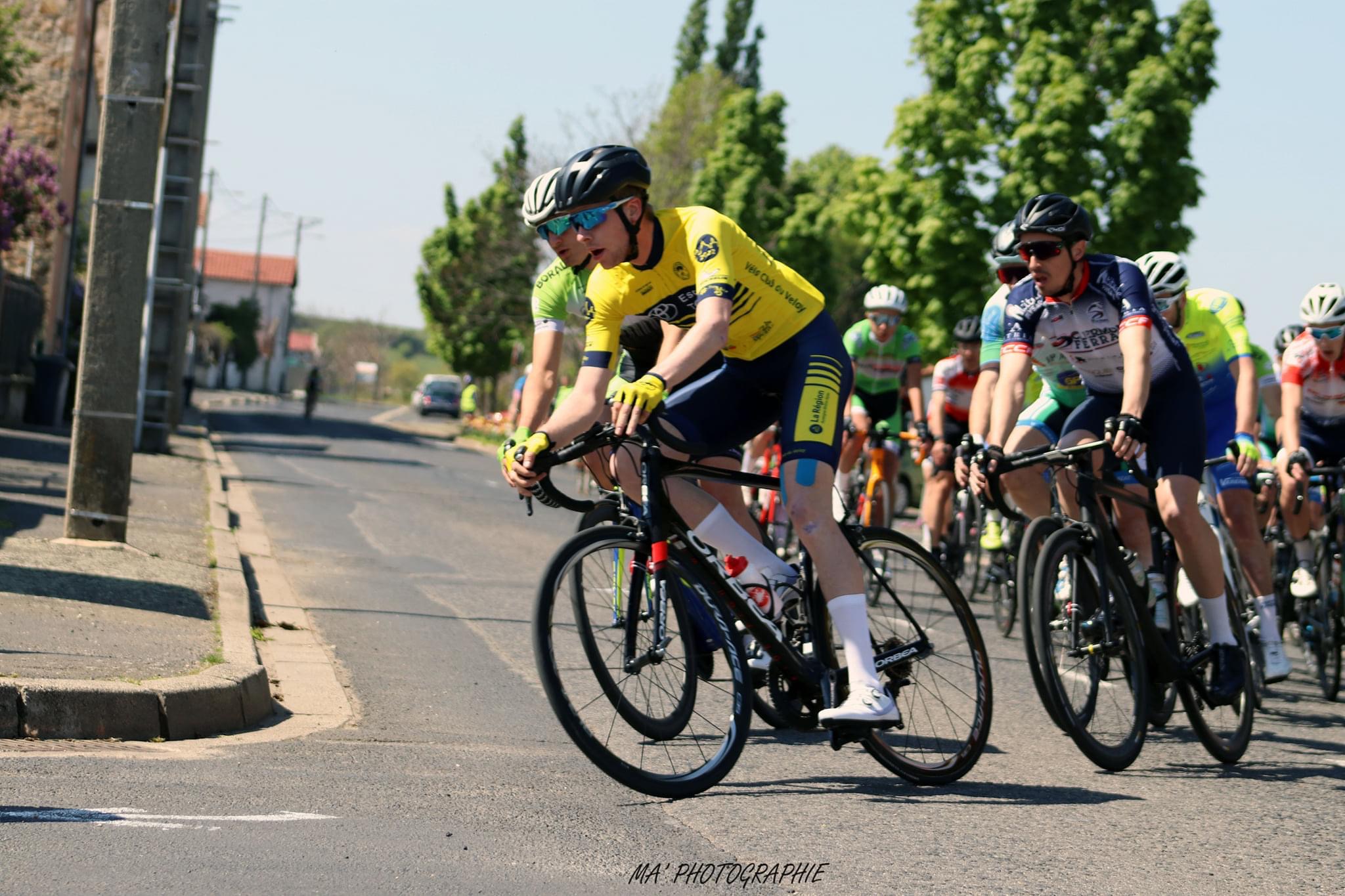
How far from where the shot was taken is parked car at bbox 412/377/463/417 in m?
76.9

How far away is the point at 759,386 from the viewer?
5.34m

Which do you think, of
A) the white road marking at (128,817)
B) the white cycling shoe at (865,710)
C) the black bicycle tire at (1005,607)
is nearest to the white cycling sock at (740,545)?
the white cycling shoe at (865,710)

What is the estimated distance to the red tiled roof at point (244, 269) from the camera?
153 metres

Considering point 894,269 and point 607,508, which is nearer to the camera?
point 607,508

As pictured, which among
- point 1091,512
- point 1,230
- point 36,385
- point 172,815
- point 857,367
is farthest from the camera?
point 36,385

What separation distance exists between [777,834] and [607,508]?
239 cm

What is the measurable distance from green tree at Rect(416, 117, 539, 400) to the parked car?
2.92m

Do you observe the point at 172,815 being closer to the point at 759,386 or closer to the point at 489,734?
the point at 489,734

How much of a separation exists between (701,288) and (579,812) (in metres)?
1.59

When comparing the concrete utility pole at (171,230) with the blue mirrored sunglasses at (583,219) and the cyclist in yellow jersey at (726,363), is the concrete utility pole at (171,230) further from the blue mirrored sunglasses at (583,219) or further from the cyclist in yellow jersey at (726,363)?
the blue mirrored sunglasses at (583,219)

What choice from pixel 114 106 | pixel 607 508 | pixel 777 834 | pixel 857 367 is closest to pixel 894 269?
pixel 857 367

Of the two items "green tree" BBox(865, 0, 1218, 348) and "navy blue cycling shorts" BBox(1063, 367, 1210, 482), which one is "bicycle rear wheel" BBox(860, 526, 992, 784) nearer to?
"navy blue cycling shorts" BBox(1063, 367, 1210, 482)

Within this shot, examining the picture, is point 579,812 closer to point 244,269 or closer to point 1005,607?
point 1005,607

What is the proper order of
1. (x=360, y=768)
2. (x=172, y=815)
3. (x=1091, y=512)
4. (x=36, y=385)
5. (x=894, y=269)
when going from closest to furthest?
(x=172, y=815), (x=360, y=768), (x=1091, y=512), (x=36, y=385), (x=894, y=269)
